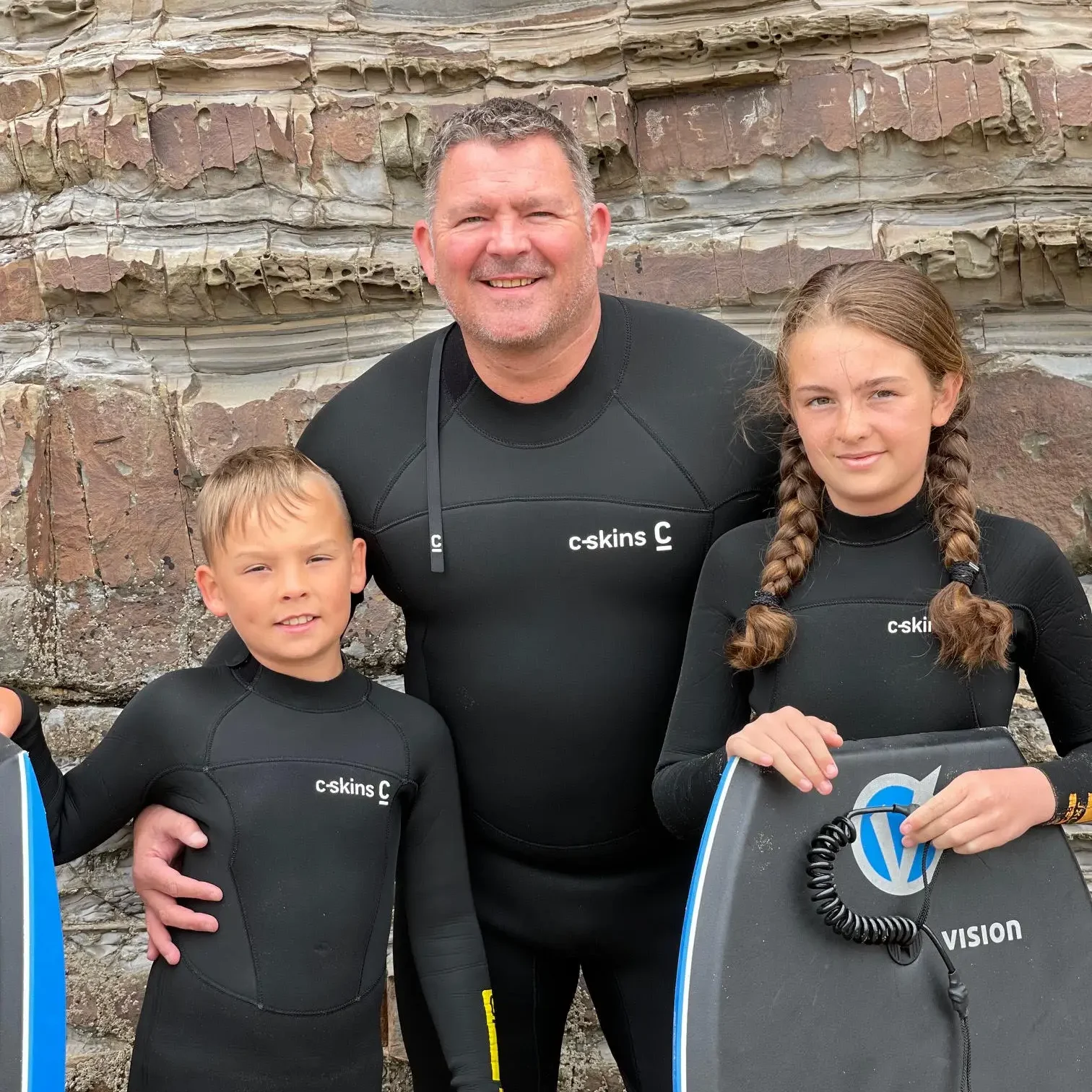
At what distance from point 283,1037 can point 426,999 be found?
23 cm

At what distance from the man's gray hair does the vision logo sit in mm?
1063

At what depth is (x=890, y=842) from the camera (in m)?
1.74

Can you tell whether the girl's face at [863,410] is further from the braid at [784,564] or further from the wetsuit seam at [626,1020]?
the wetsuit seam at [626,1020]

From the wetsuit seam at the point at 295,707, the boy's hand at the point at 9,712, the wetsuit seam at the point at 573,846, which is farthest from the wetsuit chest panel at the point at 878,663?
the boy's hand at the point at 9,712

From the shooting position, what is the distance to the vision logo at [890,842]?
173 cm

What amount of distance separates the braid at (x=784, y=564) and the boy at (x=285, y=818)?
21.3 inches

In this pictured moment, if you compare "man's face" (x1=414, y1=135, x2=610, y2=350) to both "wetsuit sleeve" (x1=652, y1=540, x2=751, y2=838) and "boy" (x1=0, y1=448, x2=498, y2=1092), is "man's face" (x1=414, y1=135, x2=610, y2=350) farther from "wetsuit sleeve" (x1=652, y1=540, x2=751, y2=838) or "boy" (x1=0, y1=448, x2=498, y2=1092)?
"wetsuit sleeve" (x1=652, y1=540, x2=751, y2=838)

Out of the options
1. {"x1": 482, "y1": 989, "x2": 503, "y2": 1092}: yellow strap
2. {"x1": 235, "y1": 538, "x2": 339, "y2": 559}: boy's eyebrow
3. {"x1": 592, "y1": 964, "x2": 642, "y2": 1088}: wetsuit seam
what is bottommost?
{"x1": 592, "y1": 964, "x2": 642, "y2": 1088}: wetsuit seam

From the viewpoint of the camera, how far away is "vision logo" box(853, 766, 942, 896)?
5.67 ft

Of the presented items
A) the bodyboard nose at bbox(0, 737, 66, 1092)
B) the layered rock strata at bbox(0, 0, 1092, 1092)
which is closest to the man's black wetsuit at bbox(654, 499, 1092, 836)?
the bodyboard nose at bbox(0, 737, 66, 1092)

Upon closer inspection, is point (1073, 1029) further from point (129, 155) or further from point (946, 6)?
point (129, 155)

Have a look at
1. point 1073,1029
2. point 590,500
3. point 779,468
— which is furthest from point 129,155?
point 1073,1029

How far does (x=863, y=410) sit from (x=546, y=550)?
57 cm

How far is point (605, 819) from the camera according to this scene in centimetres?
222
